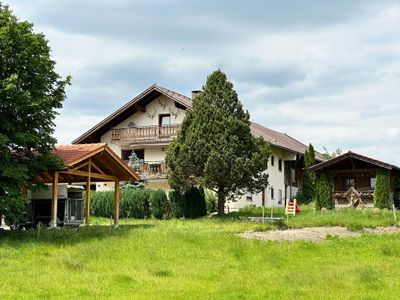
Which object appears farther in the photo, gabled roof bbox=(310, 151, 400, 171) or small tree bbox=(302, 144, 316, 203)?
small tree bbox=(302, 144, 316, 203)

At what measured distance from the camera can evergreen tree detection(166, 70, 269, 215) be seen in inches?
1136

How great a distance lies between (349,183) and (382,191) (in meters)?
4.54

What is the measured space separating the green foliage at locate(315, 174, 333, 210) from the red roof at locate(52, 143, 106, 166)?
1614 cm

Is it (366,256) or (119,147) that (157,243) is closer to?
(366,256)

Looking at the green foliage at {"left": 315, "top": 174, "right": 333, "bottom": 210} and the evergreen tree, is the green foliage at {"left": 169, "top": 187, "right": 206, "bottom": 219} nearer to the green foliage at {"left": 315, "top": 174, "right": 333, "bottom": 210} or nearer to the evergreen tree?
→ the evergreen tree

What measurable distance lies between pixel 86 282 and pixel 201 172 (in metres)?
16.8

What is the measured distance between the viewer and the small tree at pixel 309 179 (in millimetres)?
46719

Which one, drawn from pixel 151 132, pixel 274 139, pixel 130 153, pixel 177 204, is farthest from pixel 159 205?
pixel 274 139

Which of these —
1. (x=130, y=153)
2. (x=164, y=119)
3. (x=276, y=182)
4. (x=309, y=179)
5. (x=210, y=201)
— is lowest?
(x=210, y=201)

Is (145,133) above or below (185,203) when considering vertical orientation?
above

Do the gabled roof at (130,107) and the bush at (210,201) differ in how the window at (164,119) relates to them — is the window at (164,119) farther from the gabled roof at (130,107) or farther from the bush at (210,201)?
the bush at (210,201)

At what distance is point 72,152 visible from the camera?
24.1 meters

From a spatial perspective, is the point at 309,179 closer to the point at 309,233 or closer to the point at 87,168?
the point at 87,168

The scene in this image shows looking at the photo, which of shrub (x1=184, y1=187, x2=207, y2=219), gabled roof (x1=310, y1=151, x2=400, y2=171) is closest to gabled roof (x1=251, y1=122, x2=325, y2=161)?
gabled roof (x1=310, y1=151, x2=400, y2=171)
